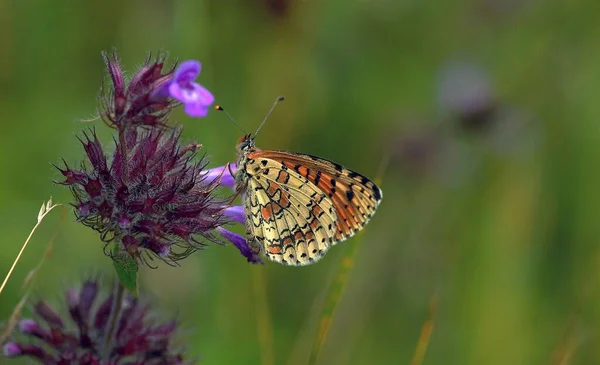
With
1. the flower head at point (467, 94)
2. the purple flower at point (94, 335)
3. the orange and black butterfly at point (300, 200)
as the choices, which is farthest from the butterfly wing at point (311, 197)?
the flower head at point (467, 94)

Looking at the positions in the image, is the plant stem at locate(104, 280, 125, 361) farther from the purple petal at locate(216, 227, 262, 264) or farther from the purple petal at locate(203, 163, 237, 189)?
the purple petal at locate(203, 163, 237, 189)

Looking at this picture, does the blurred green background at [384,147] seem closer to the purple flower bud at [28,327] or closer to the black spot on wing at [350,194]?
the black spot on wing at [350,194]

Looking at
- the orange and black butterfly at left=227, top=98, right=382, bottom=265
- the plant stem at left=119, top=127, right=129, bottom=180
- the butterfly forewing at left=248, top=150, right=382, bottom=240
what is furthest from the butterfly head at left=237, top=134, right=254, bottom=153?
the plant stem at left=119, top=127, right=129, bottom=180

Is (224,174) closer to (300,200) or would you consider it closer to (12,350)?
(300,200)

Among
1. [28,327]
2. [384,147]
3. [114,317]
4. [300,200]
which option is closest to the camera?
[114,317]

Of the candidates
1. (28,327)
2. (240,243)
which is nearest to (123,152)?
(240,243)

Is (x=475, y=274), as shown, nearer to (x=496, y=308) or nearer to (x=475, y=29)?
(x=496, y=308)

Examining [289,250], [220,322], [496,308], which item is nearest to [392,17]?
[496,308]
